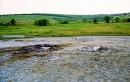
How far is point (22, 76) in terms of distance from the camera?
62.6 ft

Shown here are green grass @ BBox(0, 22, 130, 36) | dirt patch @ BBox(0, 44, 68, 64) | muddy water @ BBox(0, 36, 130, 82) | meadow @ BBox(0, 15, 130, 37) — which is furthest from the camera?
green grass @ BBox(0, 22, 130, 36)

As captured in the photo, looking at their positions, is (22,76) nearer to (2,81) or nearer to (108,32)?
(2,81)

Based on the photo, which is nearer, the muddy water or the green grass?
the muddy water

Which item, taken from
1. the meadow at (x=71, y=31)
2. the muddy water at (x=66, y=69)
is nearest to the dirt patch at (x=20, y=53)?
the muddy water at (x=66, y=69)

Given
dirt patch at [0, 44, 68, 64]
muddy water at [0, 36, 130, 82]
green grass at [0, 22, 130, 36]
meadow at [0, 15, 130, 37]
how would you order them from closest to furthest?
muddy water at [0, 36, 130, 82], dirt patch at [0, 44, 68, 64], meadow at [0, 15, 130, 37], green grass at [0, 22, 130, 36]

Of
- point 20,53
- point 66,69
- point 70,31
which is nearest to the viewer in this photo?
point 66,69

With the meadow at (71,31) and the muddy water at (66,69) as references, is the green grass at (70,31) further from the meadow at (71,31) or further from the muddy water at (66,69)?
the muddy water at (66,69)

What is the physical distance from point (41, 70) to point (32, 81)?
11.8ft

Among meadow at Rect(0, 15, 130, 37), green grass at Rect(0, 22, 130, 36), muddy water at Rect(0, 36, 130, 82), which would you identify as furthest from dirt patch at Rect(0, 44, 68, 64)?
green grass at Rect(0, 22, 130, 36)

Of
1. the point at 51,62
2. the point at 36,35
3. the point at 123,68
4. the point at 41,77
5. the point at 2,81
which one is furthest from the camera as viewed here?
the point at 36,35

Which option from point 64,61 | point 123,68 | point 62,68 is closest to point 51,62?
point 64,61

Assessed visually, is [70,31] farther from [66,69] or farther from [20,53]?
[66,69]

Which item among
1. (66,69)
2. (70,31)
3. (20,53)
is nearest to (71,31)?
(70,31)

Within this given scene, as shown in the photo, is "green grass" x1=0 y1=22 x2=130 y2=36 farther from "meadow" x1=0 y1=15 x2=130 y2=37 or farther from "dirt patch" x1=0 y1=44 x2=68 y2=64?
"dirt patch" x1=0 y1=44 x2=68 y2=64
